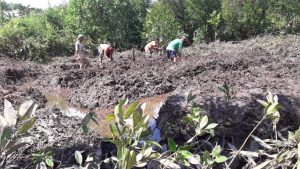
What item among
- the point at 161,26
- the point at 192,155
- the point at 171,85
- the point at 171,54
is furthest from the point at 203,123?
the point at 161,26

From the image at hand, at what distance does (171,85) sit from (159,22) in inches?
298

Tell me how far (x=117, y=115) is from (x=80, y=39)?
951cm

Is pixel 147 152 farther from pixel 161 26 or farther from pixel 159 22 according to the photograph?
pixel 159 22

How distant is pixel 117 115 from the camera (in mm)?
1185

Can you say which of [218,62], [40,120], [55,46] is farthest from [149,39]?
[40,120]

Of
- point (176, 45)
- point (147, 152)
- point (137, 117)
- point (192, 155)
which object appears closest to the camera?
point (137, 117)

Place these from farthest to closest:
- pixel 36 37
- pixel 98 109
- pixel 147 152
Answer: pixel 36 37 < pixel 98 109 < pixel 147 152

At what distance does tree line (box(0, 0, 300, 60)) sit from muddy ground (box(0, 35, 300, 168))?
9.73 feet

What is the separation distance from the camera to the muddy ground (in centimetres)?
463

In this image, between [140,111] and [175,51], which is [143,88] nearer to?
[175,51]

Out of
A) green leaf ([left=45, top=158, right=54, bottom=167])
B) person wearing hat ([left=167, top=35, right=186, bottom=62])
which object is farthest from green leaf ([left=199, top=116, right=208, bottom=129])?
person wearing hat ([left=167, top=35, right=186, bottom=62])

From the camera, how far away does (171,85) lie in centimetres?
953

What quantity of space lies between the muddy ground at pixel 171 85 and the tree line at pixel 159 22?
2966 millimetres

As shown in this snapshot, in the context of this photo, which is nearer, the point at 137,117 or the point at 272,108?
the point at 137,117
